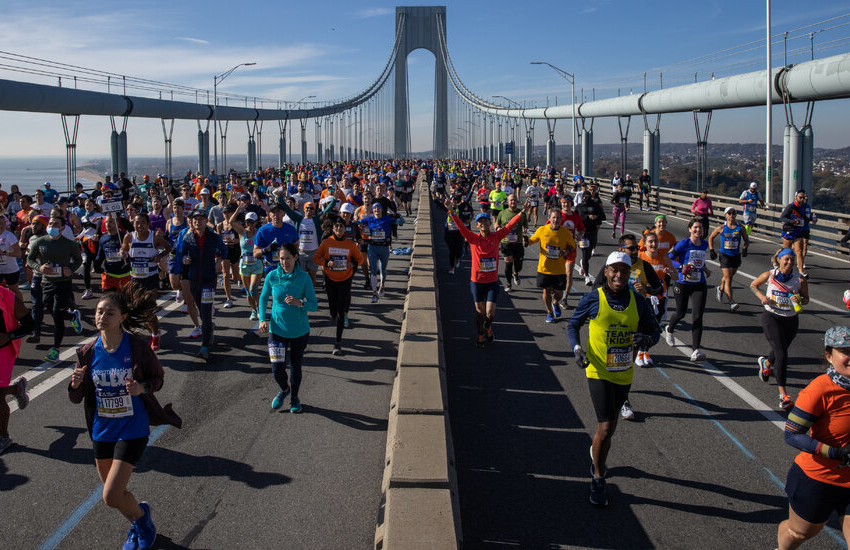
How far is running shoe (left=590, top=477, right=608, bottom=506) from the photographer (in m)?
5.21

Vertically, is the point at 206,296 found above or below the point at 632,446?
above

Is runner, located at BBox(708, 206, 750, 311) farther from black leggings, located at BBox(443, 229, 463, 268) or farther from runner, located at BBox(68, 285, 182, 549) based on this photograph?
runner, located at BBox(68, 285, 182, 549)

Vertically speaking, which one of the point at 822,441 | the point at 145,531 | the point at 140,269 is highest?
the point at 140,269

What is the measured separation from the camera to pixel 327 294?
1028 cm

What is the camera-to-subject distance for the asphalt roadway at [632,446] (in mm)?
4941

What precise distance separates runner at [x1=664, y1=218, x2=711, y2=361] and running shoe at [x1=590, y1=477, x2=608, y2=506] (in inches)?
171

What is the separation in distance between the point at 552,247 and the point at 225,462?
6.43m

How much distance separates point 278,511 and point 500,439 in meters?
2.25

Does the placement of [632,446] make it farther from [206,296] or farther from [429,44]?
[429,44]

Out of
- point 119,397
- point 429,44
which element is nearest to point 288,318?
point 119,397

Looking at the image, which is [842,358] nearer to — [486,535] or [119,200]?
[486,535]

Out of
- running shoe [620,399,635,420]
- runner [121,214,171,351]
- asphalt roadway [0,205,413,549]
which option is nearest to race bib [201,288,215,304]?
asphalt roadway [0,205,413,549]

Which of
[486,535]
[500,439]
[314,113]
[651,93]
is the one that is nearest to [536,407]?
[500,439]

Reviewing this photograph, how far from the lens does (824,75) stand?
27016 mm
